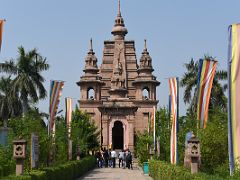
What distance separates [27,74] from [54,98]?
24.9 m

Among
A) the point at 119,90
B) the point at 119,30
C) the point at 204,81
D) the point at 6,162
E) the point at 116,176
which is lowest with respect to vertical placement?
the point at 116,176

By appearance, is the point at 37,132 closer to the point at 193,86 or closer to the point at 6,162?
the point at 6,162

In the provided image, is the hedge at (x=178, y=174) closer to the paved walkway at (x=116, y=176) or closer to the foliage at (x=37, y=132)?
the paved walkway at (x=116, y=176)

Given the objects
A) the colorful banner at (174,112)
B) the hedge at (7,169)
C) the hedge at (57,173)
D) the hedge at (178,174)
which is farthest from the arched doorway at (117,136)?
the hedge at (7,169)

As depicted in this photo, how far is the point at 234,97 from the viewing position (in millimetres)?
13055

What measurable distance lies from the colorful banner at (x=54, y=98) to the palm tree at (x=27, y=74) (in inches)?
927

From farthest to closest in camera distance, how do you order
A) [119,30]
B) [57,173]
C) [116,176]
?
1. [119,30]
2. [116,176]
3. [57,173]

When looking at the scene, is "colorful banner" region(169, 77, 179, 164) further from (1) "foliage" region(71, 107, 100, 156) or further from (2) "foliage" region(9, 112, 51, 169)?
(1) "foliage" region(71, 107, 100, 156)

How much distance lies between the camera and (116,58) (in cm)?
8038

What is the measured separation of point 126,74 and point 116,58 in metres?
3.13

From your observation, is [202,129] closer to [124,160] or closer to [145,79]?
[124,160]

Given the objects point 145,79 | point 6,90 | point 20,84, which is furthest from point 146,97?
point 20,84

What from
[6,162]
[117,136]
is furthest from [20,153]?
[117,136]

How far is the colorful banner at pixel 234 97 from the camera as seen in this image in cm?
1300
